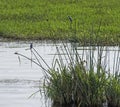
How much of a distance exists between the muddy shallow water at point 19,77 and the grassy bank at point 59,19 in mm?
917

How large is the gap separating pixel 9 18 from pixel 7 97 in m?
12.0

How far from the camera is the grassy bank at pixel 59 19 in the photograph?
20.6 meters

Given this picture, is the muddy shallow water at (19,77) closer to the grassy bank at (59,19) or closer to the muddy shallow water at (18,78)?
the muddy shallow water at (18,78)

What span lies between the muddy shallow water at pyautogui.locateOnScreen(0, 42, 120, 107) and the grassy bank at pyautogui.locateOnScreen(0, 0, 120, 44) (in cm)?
92

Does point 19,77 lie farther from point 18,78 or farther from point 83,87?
point 83,87

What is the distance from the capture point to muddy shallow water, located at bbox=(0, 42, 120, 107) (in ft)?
41.2

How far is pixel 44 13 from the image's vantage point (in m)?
25.7

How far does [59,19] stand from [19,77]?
9.49 metres

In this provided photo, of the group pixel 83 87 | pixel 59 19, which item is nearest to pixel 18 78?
pixel 83 87

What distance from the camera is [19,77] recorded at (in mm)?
14805

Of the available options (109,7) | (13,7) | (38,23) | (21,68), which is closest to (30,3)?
(13,7)

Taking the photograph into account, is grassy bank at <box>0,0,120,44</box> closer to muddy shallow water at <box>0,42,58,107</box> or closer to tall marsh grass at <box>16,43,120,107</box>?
muddy shallow water at <box>0,42,58,107</box>

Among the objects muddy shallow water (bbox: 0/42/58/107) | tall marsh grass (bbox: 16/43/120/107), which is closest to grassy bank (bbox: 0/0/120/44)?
muddy shallow water (bbox: 0/42/58/107)

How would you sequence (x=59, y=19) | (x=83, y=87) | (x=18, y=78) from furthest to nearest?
(x=59, y=19), (x=18, y=78), (x=83, y=87)
